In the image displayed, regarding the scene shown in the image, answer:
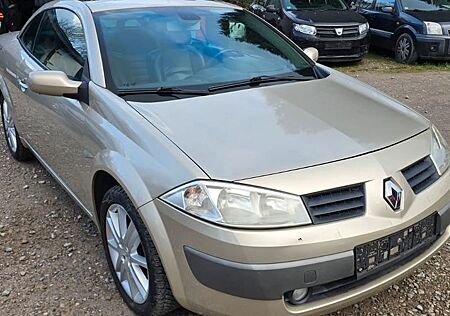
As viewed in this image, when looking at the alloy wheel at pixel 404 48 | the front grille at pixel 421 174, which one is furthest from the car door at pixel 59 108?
the alloy wheel at pixel 404 48

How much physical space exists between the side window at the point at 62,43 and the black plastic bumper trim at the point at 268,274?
1.56 metres

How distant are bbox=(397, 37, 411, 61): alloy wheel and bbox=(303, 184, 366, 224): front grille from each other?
25.7 ft

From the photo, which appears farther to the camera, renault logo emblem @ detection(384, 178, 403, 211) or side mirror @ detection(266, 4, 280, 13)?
side mirror @ detection(266, 4, 280, 13)

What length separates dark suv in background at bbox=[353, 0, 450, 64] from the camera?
28.8 feet

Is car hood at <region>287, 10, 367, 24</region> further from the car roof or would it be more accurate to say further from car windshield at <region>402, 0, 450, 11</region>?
the car roof

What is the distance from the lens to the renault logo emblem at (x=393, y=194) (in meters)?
2.15

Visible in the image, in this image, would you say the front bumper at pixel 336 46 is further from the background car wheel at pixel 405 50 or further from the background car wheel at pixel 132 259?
the background car wheel at pixel 132 259

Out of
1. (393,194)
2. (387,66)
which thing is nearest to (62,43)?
(393,194)

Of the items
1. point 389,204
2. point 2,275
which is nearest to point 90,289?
point 2,275

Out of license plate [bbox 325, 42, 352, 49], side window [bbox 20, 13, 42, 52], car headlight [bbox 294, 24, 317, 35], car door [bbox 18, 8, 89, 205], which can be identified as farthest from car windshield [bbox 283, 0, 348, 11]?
car door [bbox 18, 8, 89, 205]

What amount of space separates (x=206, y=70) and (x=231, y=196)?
1177mm

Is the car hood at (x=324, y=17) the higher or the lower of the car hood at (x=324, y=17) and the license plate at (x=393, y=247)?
the lower

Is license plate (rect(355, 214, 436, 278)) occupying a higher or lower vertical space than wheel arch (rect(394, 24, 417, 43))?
higher

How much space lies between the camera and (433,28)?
8.77 metres
